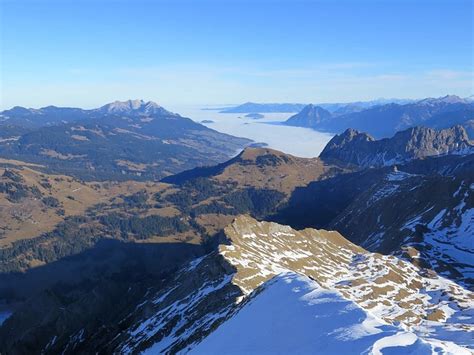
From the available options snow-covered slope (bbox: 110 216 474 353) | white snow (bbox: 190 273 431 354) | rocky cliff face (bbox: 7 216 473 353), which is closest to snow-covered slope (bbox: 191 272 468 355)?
white snow (bbox: 190 273 431 354)

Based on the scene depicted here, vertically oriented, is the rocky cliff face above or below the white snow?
below

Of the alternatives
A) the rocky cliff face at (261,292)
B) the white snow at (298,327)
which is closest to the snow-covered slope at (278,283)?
the rocky cliff face at (261,292)

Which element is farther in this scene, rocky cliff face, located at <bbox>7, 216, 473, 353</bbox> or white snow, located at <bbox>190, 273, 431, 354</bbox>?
rocky cliff face, located at <bbox>7, 216, 473, 353</bbox>

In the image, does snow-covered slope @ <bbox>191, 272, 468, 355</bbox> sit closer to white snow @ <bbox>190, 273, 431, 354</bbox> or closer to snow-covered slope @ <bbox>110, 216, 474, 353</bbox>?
white snow @ <bbox>190, 273, 431, 354</bbox>

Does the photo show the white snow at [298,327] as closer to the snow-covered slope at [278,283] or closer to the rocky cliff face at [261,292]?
the snow-covered slope at [278,283]

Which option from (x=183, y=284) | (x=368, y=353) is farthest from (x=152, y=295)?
(x=368, y=353)

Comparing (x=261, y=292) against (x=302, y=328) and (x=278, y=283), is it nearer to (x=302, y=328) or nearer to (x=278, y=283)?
(x=278, y=283)
